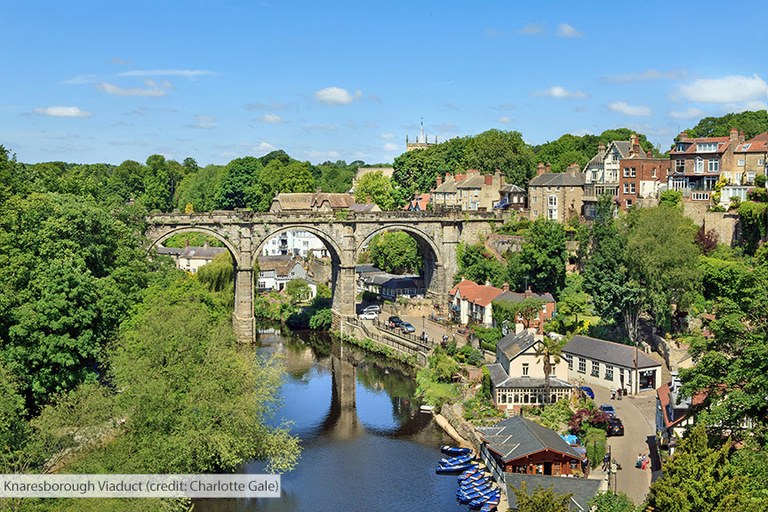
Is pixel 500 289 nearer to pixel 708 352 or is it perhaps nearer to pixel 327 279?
pixel 327 279

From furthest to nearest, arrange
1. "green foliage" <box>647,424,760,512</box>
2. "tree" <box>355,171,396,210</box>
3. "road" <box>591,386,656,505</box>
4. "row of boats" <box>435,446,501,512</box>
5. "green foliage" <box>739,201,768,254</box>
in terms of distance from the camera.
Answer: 1. "tree" <box>355,171,396,210</box>
2. "green foliage" <box>739,201,768,254</box>
3. "row of boats" <box>435,446,501,512</box>
4. "road" <box>591,386,656,505</box>
5. "green foliage" <box>647,424,760,512</box>

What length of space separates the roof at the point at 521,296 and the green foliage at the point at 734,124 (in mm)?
48379

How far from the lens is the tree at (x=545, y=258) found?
63.7m

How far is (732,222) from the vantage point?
6072 cm

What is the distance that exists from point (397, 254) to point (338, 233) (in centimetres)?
1683

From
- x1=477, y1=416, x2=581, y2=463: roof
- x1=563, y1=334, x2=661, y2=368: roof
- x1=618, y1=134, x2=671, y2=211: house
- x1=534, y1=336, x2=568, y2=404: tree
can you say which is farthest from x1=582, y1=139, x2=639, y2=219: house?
x1=477, y1=416, x2=581, y2=463: roof

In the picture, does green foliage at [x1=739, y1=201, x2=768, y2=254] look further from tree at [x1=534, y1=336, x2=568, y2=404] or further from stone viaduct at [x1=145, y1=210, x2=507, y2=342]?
stone viaduct at [x1=145, y1=210, x2=507, y2=342]

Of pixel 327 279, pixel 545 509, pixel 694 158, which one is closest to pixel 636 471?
pixel 545 509

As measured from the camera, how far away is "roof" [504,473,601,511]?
103 feet

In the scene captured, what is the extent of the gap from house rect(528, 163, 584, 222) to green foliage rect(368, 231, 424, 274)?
14248 millimetres

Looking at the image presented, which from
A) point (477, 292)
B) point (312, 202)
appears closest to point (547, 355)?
point (477, 292)

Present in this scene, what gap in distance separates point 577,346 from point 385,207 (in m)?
58.3

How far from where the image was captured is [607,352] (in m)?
48.5

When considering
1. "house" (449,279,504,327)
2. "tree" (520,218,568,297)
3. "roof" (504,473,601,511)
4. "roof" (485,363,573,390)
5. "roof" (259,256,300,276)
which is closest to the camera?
"roof" (504,473,601,511)
